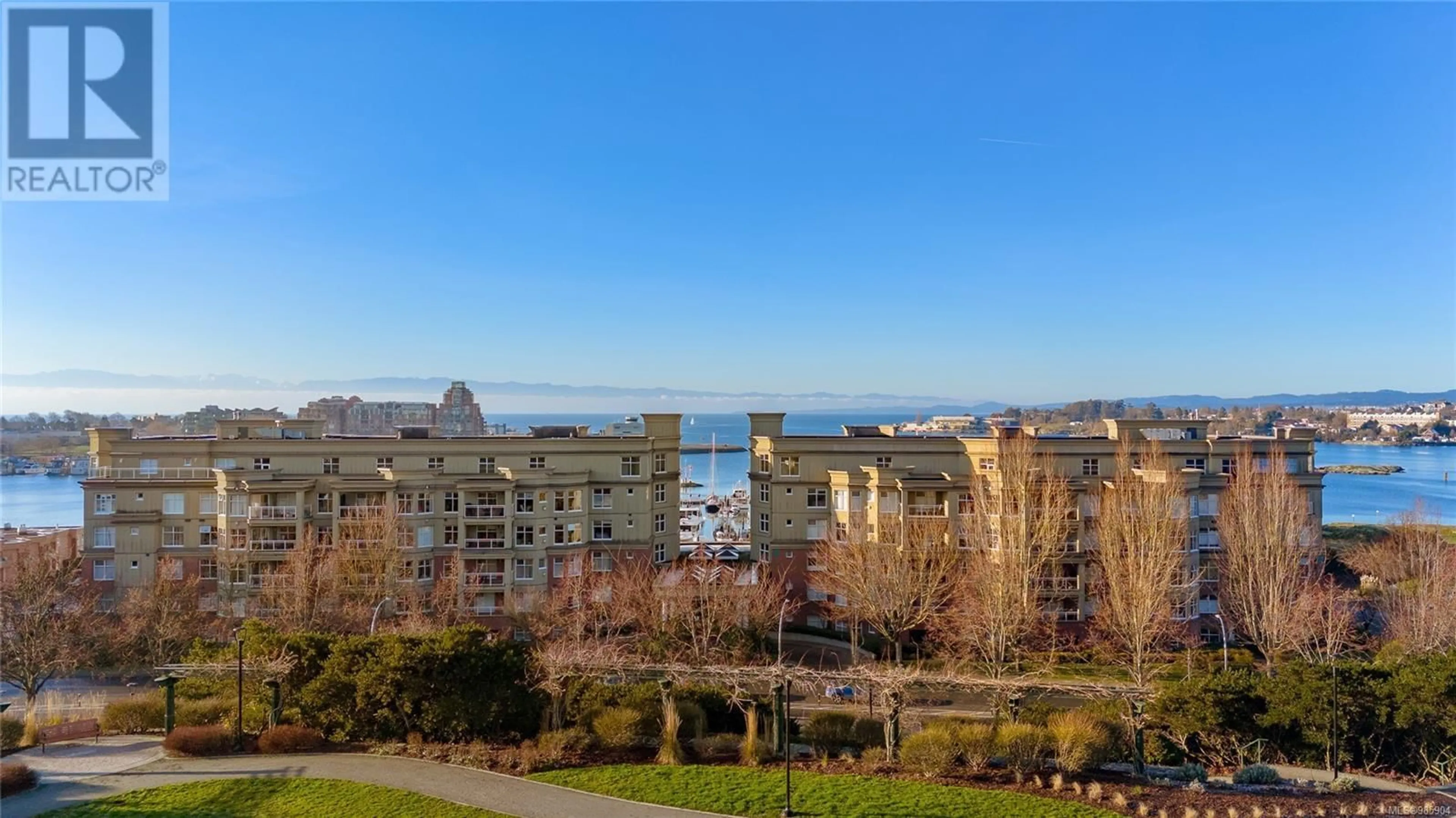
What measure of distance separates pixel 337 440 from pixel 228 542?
6.29m

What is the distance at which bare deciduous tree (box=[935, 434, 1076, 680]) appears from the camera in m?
27.9

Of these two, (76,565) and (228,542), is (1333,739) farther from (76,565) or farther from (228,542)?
(76,565)

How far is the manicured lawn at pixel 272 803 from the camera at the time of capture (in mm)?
13906

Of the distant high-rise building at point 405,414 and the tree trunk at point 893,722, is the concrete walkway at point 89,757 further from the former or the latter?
the distant high-rise building at point 405,414

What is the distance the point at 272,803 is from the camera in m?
14.4

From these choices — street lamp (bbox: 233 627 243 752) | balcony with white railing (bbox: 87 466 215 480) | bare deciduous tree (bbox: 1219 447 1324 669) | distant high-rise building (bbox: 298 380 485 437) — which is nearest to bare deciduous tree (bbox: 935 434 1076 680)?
bare deciduous tree (bbox: 1219 447 1324 669)

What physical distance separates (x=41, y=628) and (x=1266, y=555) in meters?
46.2

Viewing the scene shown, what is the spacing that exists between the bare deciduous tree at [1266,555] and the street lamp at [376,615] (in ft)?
106

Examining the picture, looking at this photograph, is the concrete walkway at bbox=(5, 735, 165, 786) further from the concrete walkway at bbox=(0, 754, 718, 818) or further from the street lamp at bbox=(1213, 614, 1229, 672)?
the street lamp at bbox=(1213, 614, 1229, 672)

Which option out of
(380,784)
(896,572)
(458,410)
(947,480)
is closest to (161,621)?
(380,784)

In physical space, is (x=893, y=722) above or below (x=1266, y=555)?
below

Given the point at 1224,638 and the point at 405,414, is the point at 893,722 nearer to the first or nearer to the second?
the point at 1224,638

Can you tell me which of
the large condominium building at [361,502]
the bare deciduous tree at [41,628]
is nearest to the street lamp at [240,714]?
the bare deciduous tree at [41,628]

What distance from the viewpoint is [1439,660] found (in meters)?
17.8
